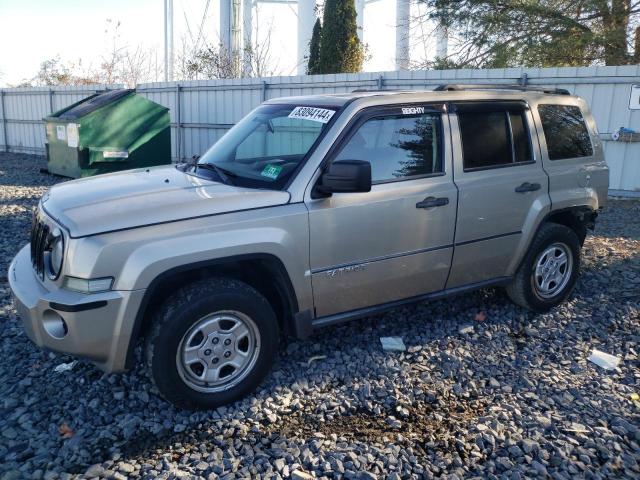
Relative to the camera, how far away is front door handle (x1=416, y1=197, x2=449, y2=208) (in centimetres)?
416

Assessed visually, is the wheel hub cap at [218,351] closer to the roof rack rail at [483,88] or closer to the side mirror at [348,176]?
the side mirror at [348,176]

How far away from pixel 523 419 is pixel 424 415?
1.94 ft

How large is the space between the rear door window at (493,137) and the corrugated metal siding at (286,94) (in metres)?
6.39

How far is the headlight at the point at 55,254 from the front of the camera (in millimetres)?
3268

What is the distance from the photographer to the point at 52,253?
339cm

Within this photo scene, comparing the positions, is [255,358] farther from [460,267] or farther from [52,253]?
[460,267]

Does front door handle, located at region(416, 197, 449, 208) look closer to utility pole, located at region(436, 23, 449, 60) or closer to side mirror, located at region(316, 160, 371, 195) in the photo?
side mirror, located at region(316, 160, 371, 195)

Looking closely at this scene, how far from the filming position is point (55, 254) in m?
3.35

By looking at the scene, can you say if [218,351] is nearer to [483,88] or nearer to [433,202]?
[433,202]

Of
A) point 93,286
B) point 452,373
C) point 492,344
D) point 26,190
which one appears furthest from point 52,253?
point 26,190

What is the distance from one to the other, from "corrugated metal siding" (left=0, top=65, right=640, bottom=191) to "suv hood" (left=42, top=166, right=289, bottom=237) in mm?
8375

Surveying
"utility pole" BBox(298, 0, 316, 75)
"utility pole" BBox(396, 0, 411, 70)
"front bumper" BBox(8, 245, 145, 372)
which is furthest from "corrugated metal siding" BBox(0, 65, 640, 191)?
"utility pole" BBox(298, 0, 316, 75)

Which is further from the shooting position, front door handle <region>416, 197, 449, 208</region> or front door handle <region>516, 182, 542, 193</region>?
front door handle <region>516, 182, 542, 193</region>

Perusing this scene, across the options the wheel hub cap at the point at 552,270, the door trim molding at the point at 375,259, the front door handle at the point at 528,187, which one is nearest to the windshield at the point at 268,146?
the door trim molding at the point at 375,259
